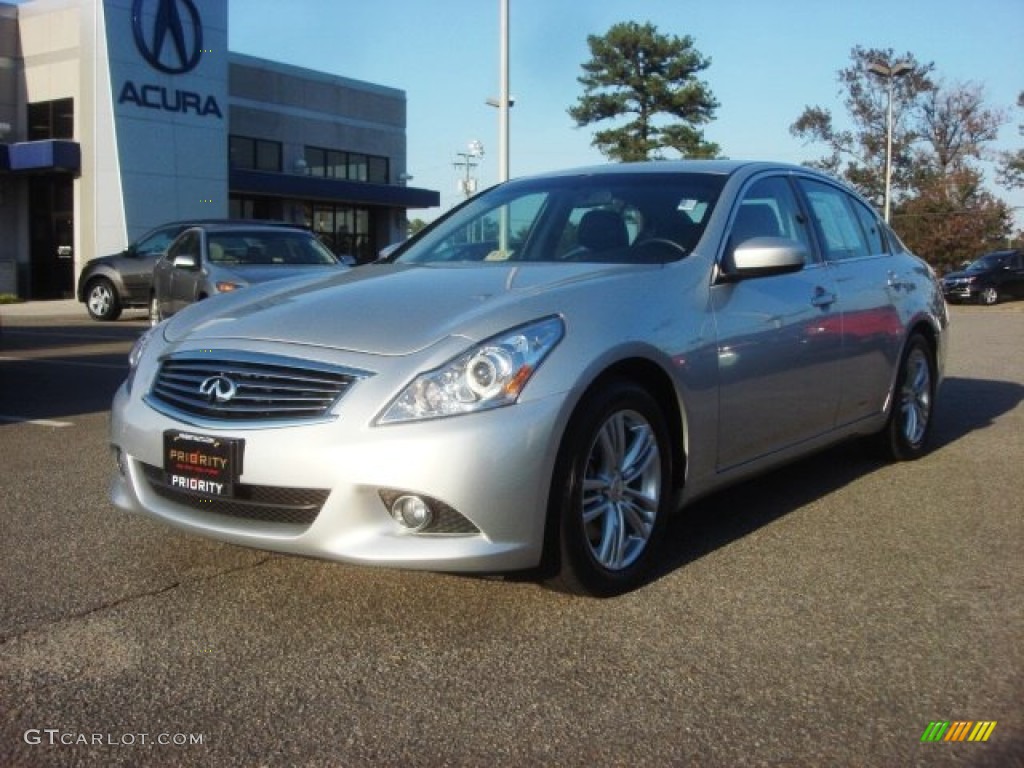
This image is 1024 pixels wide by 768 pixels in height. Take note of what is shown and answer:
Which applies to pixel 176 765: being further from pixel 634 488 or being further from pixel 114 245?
pixel 114 245

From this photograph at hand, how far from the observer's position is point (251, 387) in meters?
3.57

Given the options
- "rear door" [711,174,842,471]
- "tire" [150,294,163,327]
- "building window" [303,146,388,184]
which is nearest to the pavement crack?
"rear door" [711,174,842,471]

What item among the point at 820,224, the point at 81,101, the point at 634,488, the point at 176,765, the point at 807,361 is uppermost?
the point at 81,101

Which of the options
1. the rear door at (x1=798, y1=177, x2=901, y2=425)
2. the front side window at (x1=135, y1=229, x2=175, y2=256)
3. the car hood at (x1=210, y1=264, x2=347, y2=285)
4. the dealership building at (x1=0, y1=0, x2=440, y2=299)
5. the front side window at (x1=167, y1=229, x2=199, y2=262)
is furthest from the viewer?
the dealership building at (x1=0, y1=0, x2=440, y2=299)

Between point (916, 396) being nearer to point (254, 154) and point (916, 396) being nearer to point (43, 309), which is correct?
point (43, 309)

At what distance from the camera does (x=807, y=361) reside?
15.9 feet

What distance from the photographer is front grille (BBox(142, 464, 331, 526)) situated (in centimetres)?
342

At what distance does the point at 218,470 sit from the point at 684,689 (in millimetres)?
1606

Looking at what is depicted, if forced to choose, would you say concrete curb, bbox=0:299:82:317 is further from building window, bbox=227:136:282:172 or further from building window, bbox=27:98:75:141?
building window, bbox=227:136:282:172

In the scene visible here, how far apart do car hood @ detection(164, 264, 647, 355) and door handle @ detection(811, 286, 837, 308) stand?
1.13 metres

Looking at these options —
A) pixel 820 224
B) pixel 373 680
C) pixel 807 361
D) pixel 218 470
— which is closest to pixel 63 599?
pixel 218 470

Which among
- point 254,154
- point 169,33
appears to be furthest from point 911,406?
point 254,154

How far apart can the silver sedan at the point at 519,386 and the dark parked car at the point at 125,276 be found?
46.3 ft

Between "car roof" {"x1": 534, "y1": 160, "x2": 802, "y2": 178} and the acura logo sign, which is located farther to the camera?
the acura logo sign
